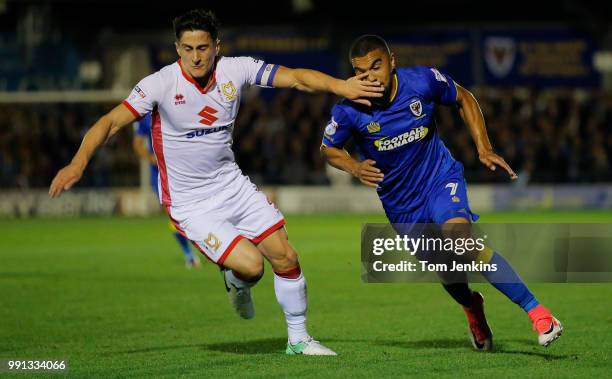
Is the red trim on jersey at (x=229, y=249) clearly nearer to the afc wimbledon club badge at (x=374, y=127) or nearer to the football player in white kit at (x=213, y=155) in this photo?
the football player in white kit at (x=213, y=155)

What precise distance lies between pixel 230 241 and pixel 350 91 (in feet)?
4.69

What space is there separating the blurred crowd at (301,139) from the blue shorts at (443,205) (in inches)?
772

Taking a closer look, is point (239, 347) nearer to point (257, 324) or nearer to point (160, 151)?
point (257, 324)

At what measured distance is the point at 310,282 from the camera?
1413 centimetres

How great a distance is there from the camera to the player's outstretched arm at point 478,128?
793cm

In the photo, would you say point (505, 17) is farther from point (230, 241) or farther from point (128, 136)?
point (230, 241)

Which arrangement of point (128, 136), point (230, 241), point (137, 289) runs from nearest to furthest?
point (230, 241) < point (137, 289) < point (128, 136)

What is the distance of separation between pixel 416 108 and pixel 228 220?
5.27 feet

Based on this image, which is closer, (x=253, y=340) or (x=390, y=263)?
(x=390, y=263)

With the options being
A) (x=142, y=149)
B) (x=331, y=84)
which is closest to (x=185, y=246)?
(x=142, y=149)

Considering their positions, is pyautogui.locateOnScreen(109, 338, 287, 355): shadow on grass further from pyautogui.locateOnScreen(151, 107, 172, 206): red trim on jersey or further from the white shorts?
pyautogui.locateOnScreen(151, 107, 172, 206): red trim on jersey

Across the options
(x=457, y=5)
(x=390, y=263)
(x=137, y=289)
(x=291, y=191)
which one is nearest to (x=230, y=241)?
(x=390, y=263)

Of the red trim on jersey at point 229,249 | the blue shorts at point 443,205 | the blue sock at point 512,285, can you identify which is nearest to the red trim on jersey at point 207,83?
the red trim on jersey at point 229,249

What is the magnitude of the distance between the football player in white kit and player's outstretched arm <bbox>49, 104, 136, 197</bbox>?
14 mm
